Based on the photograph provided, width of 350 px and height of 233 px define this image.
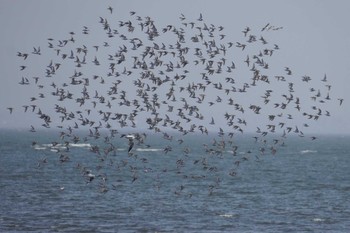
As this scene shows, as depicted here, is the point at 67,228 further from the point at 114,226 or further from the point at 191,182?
the point at 191,182

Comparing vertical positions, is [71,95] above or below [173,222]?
above

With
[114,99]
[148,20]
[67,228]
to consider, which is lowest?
[67,228]

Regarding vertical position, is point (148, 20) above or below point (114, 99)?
above

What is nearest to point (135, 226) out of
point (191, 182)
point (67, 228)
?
point (67, 228)

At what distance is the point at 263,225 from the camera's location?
71312 mm

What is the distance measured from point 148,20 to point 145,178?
72.6 meters

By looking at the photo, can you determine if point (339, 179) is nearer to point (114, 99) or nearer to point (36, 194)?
point (36, 194)

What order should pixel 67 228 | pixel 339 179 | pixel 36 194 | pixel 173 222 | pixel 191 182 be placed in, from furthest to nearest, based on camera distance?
pixel 339 179 → pixel 191 182 → pixel 36 194 → pixel 173 222 → pixel 67 228

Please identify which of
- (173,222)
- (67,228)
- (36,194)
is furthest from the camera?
(36,194)

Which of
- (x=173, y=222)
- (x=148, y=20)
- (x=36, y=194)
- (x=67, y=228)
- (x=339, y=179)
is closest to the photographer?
(x=148, y=20)

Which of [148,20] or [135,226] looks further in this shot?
[135,226]

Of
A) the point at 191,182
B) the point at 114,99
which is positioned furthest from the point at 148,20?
the point at 191,182

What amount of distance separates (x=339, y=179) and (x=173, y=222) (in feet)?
216

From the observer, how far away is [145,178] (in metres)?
125
